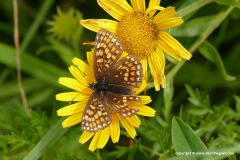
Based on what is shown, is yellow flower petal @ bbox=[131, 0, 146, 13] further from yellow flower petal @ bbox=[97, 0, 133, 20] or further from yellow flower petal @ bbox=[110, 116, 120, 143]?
yellow flower petal @ bbox=[110, 116, 120, 143]

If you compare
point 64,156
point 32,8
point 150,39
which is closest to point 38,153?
point 64,156

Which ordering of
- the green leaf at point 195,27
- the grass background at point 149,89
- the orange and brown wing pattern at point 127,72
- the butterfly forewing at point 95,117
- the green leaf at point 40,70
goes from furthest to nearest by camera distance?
the green leaf at point 40,70 → the green leaf at point 195,27 → the grass background at point 149,89 → the orange and brown wing pattern at point 127,72 → the butterfly forewing at point 95,117

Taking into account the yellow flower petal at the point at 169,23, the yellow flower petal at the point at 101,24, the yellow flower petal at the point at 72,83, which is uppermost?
the yellow flower petal at the point at 101,24

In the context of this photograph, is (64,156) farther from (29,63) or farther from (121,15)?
(29,63)

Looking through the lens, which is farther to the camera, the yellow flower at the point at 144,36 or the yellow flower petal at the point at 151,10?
the yellow flower at the point at 144,36

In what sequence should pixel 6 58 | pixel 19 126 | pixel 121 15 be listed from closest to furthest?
pixel 121 15 < pixel 19 126 < pixel 6 58

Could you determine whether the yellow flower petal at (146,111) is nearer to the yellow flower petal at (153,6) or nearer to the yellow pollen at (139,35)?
the yellow pollen at (139,35)

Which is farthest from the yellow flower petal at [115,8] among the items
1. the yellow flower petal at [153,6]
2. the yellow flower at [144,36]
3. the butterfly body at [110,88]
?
the butterfly body at [110,88]
